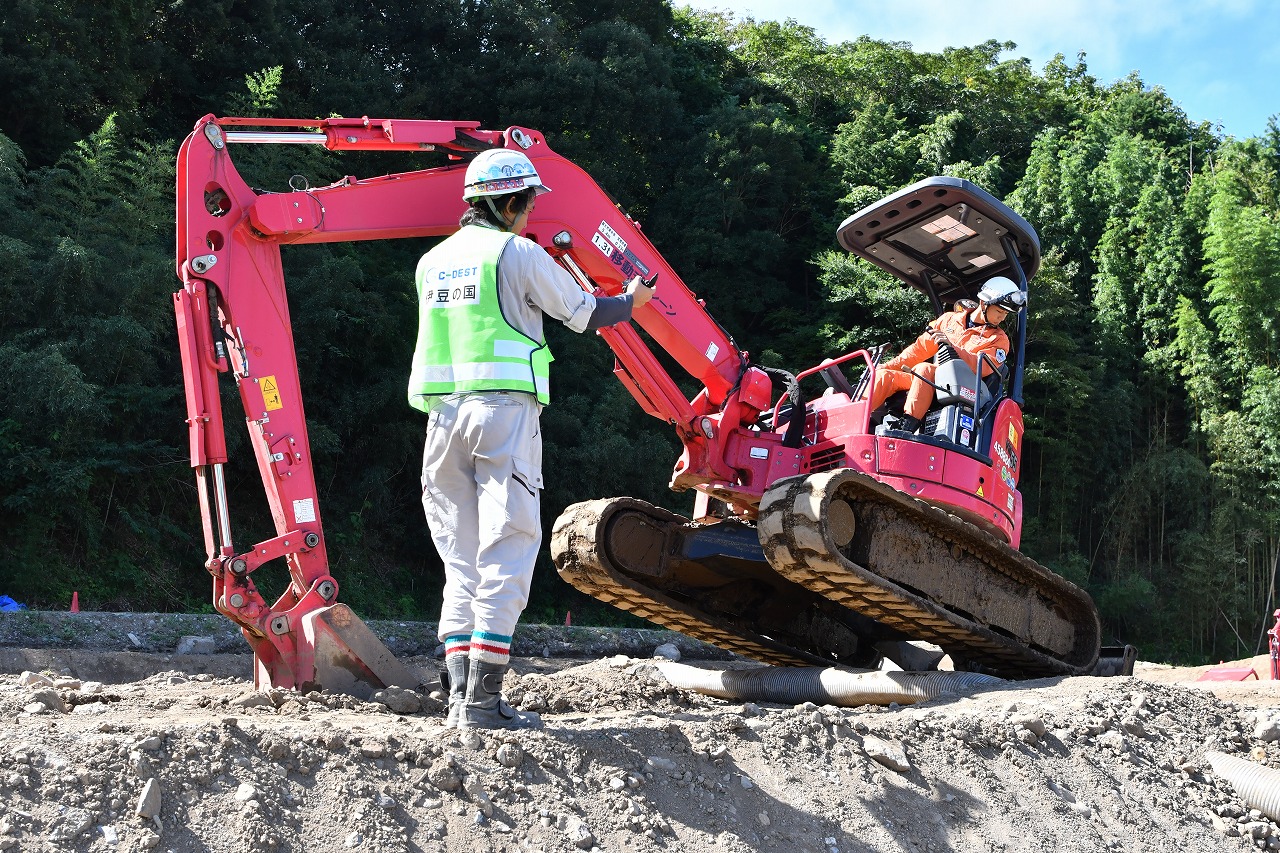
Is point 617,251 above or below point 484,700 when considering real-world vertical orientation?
above

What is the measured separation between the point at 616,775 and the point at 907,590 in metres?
3.15

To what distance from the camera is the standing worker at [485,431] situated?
13.1 ft

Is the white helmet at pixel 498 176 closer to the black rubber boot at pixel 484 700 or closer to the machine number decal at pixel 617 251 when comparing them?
the black rubber boot at pixel 484 700

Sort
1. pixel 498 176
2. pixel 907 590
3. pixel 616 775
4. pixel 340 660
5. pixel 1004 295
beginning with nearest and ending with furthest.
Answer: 1. pixel 616 775
2. pixel 498 176
3. pixel 340 660
4. pixel 907 590
5. pixel 1004 295

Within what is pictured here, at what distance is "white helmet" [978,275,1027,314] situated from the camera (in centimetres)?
742

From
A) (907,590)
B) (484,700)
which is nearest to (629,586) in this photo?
(907,590)

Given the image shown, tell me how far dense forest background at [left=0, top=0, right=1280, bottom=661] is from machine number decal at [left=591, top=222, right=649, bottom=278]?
7.78 metres

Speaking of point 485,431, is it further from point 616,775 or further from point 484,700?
point 616,775

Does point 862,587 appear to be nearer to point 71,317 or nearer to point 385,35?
point 71,317

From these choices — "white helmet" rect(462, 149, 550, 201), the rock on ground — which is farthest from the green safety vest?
the rock on ground

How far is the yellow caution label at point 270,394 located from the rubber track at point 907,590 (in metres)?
2.43

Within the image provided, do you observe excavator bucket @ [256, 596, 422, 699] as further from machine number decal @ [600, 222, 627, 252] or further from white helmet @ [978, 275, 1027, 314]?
white helmet @ [978, 275, 1027, 314]

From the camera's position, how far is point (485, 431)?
13.3 ft

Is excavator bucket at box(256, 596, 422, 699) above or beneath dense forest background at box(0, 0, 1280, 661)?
beneath
